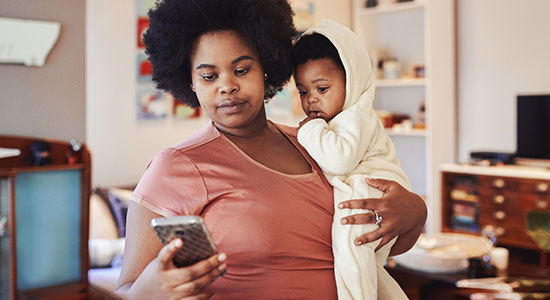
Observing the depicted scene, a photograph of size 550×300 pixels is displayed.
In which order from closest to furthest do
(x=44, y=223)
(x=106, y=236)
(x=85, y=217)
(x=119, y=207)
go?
1. (x=44, y=223)
2. (x=85, y=217)
3. (x=106, y=236)
4. (x=119, y=207)

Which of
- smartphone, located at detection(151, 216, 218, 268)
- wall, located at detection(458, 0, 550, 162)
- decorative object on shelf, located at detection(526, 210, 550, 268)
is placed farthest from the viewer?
wall, located at detection(458, 0, 550, 162)

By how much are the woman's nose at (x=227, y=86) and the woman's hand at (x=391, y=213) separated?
30 cm

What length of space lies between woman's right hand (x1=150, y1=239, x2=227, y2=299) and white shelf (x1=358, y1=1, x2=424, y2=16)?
4.07m

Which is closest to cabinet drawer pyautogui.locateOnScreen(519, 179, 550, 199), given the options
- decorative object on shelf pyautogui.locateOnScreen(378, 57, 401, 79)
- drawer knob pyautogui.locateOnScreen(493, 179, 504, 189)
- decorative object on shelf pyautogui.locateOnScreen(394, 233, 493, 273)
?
drawer knob pyautogui.locateOnScreen(493, 179, 504, 189)

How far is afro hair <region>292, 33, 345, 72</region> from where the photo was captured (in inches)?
48.6

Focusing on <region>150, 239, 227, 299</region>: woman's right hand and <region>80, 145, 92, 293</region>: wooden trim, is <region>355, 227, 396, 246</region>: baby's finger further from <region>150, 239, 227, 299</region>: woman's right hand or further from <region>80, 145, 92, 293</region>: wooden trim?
<region>80, 145, 92, 293</region>: wooden trim

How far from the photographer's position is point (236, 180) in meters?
1.03

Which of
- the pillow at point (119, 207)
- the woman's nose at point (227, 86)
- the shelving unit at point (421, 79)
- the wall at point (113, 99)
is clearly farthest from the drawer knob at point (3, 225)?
the shelving unit at point (421, 79)

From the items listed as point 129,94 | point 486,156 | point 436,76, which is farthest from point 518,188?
point 129,94

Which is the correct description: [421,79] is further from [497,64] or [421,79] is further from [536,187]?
[536,187]

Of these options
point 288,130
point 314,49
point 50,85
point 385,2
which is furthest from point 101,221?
point 385,2

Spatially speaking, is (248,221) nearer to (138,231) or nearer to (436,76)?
(138,231)

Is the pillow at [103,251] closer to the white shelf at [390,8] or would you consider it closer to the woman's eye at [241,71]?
the woman's eye at [241,71]

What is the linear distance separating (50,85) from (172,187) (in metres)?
2.18
